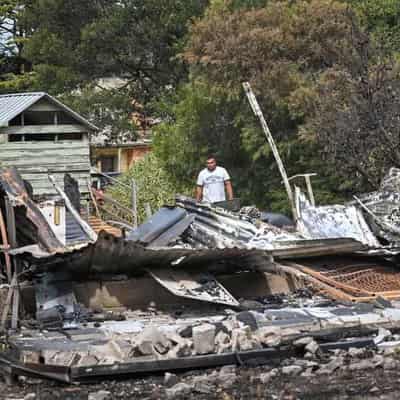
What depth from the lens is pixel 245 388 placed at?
6848mm

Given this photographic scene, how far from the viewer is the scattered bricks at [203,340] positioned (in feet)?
24.6

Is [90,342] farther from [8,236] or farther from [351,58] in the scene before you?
[351,58]

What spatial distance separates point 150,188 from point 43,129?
278cm

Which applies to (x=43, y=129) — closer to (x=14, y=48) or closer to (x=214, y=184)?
(x=214, y=184)

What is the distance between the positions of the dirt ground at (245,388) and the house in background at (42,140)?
11969 millimetres

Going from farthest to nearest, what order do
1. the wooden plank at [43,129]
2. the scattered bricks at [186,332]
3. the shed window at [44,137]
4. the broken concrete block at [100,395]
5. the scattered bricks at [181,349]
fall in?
the shed window at [44,137]
the wooden plank at [43,129]
the scattered bricks at [186,332]
the scattered bricks at [181,349]
the broken concrete block at [100,395]

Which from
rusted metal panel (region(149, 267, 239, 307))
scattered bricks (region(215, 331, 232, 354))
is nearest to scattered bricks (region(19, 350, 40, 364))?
scattered bricks (region(215, 331, 232, 354))

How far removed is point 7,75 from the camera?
99.5ft

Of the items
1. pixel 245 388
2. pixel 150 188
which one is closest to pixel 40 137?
pixel 150 188

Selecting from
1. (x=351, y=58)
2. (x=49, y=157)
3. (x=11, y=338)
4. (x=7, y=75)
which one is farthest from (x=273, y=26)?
(x=7, y=75)

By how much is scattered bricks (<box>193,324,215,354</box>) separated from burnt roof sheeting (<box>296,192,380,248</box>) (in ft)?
11.9

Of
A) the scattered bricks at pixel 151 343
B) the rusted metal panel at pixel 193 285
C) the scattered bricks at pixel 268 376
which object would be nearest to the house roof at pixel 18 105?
the rusted metal panel at pixel 193 285

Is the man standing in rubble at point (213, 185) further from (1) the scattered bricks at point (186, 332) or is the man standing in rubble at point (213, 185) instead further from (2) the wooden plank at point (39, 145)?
(2) the wooden plank at point (39, 145)

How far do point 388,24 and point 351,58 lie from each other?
5.22m
